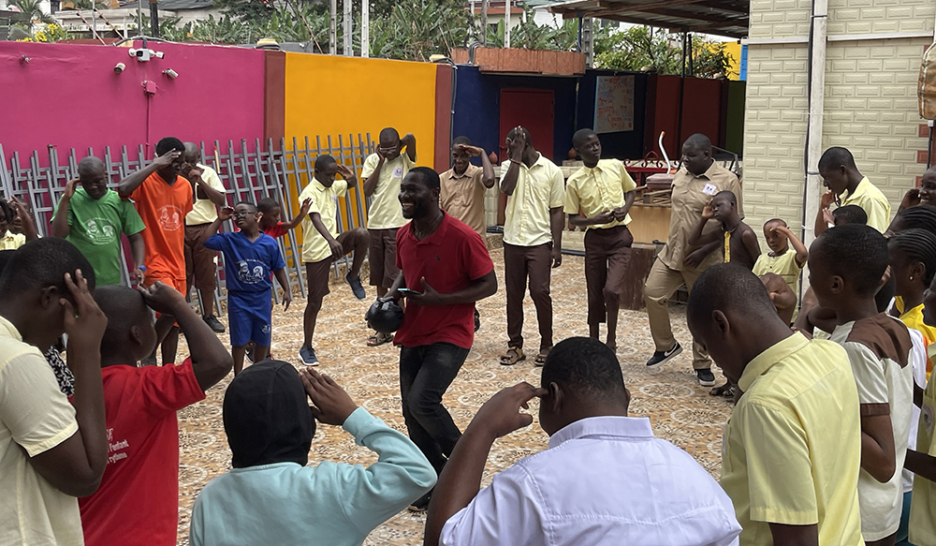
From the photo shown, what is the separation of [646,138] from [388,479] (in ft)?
58.8

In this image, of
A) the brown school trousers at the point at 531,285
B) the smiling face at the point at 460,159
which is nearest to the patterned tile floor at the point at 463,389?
the brown school trousers at the point at 531,285

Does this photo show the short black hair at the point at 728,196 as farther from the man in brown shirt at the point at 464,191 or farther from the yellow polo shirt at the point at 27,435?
the yellow polo shirt at the point at 27,435

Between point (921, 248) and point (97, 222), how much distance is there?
545 centimetres

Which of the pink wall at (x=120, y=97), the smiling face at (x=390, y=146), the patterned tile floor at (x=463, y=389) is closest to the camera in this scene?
the patterned tile floor at (x=463, y=389)

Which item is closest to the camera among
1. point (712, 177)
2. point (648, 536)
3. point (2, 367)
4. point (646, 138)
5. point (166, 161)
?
point (648, 536)

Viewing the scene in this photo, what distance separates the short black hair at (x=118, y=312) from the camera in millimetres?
2906

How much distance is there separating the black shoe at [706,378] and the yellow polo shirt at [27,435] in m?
6.05

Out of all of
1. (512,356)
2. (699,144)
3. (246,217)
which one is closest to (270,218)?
(246,217)

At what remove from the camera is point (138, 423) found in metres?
2.75

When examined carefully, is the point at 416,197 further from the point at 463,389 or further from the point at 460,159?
the point at 460,159

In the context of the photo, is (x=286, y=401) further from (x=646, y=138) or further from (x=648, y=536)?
(x=646, y=138)

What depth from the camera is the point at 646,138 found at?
63.7 ft

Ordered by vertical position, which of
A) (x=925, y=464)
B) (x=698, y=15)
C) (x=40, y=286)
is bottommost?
(x=925, y=464)

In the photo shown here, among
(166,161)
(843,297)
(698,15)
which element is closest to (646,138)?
(698,15)
